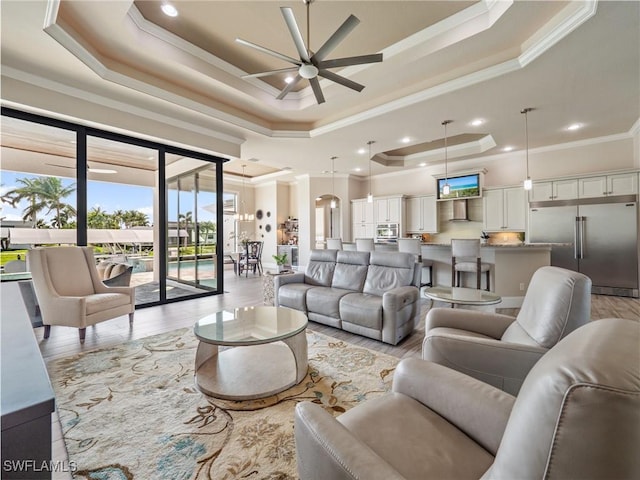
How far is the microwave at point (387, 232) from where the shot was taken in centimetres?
798

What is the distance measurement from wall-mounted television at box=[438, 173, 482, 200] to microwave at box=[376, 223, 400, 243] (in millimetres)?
1419

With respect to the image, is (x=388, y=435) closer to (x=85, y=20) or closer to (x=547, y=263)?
(x=85, y=20)

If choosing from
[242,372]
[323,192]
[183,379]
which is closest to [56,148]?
[183,379]

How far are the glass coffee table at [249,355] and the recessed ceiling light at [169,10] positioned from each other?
3.00 metres

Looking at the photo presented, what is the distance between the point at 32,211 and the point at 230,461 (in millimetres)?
4352

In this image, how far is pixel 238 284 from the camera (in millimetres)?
6988

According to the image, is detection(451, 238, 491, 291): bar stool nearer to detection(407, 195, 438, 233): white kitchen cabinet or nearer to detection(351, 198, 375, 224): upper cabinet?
detection(407, 195, 438, 233): white kitchen cabinet

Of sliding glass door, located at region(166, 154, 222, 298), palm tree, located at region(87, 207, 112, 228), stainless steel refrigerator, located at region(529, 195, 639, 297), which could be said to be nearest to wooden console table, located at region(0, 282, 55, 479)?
palm tree, located at region(87, 207, 112, 228)

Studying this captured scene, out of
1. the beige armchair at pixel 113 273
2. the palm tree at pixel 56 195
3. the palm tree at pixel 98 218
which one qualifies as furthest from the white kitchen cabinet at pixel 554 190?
the palm tree at pixel 56 195

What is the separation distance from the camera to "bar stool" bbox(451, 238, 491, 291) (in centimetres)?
452

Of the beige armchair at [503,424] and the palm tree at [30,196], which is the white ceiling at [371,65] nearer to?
the palm tree at [30,196]


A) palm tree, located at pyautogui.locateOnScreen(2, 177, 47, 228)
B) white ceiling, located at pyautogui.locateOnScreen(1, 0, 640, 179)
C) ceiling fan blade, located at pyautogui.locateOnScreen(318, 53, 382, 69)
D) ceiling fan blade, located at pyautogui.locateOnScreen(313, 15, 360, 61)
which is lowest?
palm tree, located at pyautogui.locateOnScreen(2, 177, 47, 228)

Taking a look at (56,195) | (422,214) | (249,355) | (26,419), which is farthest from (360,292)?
(422,214)

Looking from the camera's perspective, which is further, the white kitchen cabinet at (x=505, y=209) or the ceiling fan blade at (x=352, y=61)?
the white kitchen cabinet at (x=505, y=209)
